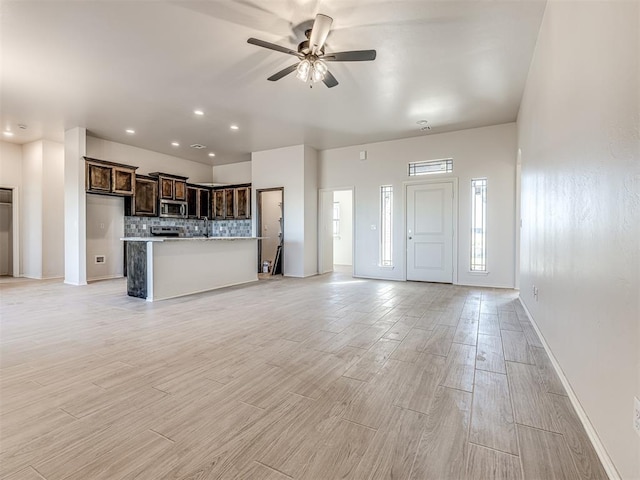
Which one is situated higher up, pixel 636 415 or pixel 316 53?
pixel 316 53

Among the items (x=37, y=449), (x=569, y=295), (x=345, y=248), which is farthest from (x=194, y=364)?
(x=345, y=248)

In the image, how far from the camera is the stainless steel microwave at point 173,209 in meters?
7.80

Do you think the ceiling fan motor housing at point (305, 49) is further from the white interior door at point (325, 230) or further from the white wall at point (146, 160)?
the white wall at point (146, 160)

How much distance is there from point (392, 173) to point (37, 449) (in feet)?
21.5

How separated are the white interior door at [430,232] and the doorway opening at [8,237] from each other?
29.8 feet

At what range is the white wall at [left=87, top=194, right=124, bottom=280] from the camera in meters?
6.80

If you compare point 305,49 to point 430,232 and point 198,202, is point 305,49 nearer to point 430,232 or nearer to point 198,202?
point 430,232

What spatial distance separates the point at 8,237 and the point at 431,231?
399 inches

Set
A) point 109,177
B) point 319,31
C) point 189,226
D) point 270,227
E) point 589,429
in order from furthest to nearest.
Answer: point 270,227 → point 189,226 → point 109,177 → point 319,31 → point 589,429

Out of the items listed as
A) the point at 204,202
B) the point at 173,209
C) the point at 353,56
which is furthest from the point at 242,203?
the point at 353,56

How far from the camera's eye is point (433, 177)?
6434 mm

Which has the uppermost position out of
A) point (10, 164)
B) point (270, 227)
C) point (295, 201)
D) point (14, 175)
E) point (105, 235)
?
point (10, 164)

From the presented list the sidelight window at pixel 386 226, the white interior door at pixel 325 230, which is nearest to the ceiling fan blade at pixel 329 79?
the sidelight window at pixel 386 226

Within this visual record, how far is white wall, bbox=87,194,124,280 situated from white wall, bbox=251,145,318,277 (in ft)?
11.5
